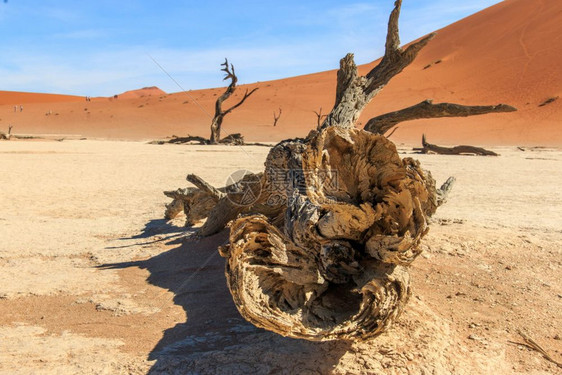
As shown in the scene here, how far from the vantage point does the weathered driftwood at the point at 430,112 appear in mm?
4622

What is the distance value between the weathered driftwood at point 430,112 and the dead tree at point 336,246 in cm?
205

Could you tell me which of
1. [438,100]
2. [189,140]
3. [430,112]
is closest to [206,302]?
[430,112]

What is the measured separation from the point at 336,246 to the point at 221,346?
84cm

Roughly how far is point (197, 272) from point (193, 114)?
37.0 metres

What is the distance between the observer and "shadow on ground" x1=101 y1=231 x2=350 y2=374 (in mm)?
2535

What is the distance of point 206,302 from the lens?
3465 mm

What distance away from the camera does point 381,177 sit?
2768 mm

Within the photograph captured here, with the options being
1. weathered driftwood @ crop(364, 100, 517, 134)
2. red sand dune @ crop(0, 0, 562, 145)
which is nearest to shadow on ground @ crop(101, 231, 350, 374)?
weathered driftwood @ crop(364, 100, 517, 134)

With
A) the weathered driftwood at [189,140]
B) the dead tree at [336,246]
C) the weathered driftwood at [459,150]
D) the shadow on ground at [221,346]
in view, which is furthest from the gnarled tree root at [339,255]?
the weathered driftwood at [189,140]

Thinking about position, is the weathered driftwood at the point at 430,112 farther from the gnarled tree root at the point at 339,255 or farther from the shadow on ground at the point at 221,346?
the shadow on ground at the point at 221,346

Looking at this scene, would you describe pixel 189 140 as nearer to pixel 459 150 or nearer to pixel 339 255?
pixel 459 150

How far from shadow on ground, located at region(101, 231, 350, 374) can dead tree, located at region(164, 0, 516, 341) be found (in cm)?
24

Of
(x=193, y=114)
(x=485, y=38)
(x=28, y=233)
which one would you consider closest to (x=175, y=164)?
(x=28, y=233)

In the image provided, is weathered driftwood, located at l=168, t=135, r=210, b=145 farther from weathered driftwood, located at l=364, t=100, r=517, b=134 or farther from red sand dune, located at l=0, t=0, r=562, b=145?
A: weathered driftwood, located at l=364, t=100, r=517, b=134
